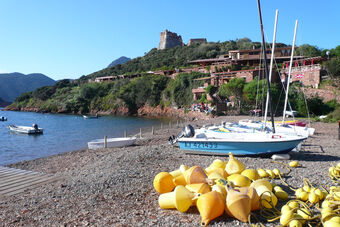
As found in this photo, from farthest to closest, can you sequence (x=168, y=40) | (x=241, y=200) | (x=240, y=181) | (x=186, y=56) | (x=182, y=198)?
(x=168, y=40) → (x=186, y=56) → (x=240, y=181) → (x=182, y=198) → (x=241, y=200)

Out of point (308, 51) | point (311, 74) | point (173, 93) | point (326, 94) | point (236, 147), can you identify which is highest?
point (308, 51)

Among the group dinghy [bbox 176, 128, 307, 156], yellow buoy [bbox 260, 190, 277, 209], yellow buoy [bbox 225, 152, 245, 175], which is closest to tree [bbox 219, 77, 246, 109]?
dinghy [bbox 176, 128, 307, 156]

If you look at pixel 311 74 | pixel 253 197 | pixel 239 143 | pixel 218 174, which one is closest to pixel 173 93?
pixel 311 74

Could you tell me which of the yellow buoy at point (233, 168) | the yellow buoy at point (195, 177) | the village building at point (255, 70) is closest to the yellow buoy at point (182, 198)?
the yellow buoy at point (195, 177)

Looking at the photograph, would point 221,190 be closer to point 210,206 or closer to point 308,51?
point 210,206

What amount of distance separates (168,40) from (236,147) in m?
134

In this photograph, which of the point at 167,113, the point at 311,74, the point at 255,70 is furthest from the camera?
the point at 167,113

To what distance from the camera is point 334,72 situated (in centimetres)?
3459

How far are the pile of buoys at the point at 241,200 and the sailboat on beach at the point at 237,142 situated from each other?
16.5ft

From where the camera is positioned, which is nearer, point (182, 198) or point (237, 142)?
point (182, 198)

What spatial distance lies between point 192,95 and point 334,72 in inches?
1046

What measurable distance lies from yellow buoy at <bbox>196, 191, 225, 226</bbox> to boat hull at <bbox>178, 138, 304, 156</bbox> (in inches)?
269

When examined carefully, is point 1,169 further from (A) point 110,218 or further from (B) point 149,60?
(B) point 149,60

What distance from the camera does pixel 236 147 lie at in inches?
436
